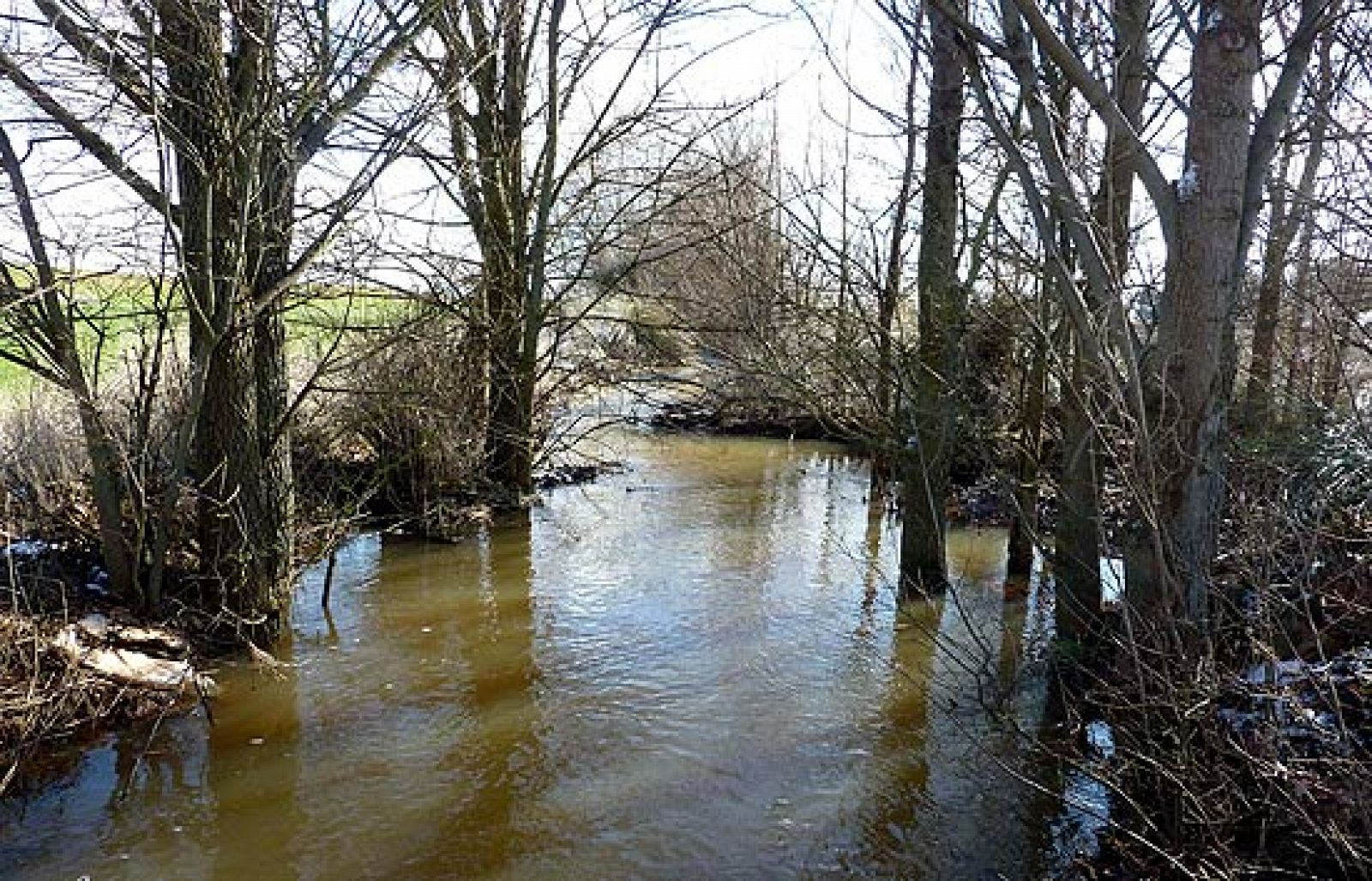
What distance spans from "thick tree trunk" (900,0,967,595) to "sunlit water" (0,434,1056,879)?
54 cm

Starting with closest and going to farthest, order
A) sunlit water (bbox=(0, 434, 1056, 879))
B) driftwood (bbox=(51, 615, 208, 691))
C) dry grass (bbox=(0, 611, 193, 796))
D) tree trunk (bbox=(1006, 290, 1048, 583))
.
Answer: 1. sunlit water (bbox=(0, 434, 1056, 879))
2. dry grass (bbox=(0, 611, 193, 796))
3. driftwood (bbox=(51, 615, 208, 691))
4. tree trunk (bbox=(1006, 290, 1048, 583))

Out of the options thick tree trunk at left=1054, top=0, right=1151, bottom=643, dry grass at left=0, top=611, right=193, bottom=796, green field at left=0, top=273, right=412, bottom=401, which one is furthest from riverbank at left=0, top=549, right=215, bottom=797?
thick tree trunk at left=1054, top=0, right=1151, bottom=643

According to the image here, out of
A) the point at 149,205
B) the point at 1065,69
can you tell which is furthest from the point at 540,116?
the point at 1065,69

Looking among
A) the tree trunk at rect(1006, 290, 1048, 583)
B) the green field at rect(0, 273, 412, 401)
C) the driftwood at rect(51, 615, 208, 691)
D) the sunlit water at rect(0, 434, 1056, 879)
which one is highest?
the green field at rect(0, 273, 412, 401)

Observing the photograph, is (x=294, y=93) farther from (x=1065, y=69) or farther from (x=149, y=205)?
(x=1065, y=69)

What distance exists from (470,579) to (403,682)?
103 inches

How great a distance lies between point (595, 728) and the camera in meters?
5.97

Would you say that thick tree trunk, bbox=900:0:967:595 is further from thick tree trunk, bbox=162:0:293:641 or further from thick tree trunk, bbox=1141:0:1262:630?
thick tree trunk, bbox=162:0:293:641

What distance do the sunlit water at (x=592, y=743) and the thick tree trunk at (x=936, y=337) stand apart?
0.54 meters

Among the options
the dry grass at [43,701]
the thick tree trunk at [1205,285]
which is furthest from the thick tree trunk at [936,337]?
the dry grass at [43,701]

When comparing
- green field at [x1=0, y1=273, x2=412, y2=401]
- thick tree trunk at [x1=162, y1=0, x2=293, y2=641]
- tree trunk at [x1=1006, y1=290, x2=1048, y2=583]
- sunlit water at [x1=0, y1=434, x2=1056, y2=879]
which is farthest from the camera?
tree trunk at [x1=1006, y1=290, x2=1048, y2=583]

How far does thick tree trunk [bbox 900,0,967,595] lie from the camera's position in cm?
786

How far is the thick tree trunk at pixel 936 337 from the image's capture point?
786 centimetres

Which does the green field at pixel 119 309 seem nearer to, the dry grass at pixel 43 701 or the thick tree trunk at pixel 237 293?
the thick tree trunk at pixel 237 293
